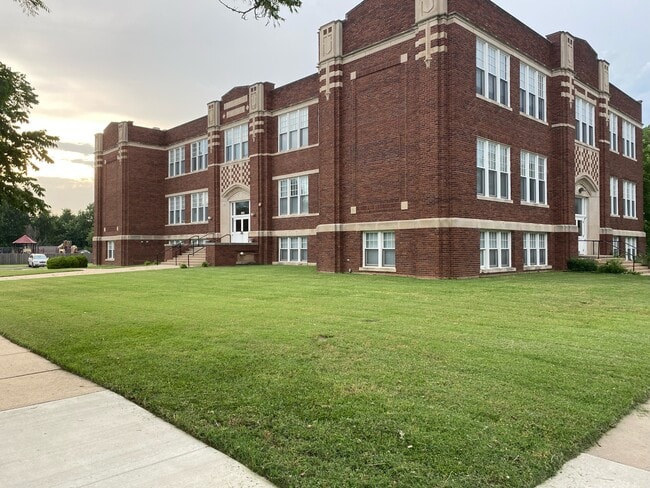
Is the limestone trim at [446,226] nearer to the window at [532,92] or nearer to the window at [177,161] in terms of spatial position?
the window at [532,92]

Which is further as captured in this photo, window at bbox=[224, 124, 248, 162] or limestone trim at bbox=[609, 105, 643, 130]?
window at bbox=[224, 124, 248, 162]

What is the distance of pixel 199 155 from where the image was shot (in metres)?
37.3

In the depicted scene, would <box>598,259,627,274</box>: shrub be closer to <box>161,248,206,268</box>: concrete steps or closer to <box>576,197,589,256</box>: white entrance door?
<box>576,197,589,256</box>: white entrance door

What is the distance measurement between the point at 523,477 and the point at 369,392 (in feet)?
5.94

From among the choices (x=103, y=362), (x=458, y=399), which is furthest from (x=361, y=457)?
(x=103, y=362)

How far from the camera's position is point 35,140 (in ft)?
26.6

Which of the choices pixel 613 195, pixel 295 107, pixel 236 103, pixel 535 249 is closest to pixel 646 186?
pixel 613 195

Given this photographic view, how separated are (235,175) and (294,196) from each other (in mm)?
6098

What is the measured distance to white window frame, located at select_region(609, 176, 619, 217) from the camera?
29.9m

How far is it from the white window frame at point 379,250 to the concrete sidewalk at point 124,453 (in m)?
15.4

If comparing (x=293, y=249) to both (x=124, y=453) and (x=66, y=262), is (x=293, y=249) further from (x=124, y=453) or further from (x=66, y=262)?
(x=124, y=453)

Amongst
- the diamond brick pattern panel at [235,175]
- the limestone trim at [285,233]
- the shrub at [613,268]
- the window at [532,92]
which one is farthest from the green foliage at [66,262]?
the shrub at [613,268]

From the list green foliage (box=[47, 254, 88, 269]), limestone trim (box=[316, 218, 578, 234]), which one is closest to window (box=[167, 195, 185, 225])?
green foliage (box=[47, 254, 88, 269])

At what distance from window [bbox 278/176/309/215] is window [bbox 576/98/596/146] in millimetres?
15556
